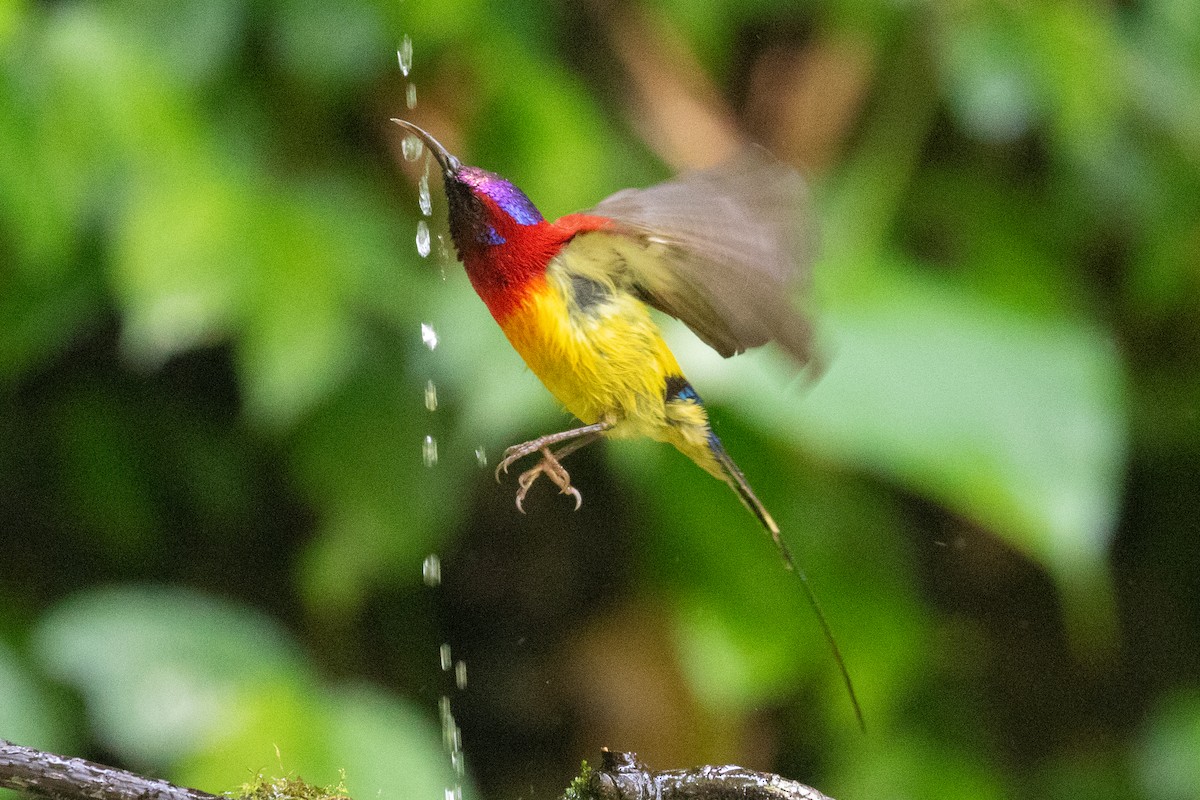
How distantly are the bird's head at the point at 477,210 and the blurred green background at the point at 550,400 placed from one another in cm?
57

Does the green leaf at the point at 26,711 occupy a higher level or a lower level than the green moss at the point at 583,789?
lower

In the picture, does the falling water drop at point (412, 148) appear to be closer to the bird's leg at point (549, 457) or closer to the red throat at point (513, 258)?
the red throat at point (513, 258)

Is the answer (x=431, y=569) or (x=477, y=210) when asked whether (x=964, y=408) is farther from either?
(x=477, y=210)

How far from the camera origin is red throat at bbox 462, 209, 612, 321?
0.85 meters

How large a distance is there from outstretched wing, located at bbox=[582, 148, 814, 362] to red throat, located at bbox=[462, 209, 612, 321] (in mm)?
29

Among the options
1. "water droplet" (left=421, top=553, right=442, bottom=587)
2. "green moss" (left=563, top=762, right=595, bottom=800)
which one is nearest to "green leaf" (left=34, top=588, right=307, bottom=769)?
"water droplet" (left=421, top=553, right=442, bottom=587)

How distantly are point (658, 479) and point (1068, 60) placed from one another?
96cm

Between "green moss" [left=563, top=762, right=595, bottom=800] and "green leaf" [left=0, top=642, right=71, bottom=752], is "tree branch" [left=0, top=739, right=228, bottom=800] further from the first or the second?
"green leaf" [left=0, top=642, right=71, bottom=752]

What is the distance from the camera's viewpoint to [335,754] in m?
1.86

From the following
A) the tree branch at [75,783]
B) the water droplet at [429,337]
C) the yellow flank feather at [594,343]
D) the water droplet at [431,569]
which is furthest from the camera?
the water droplet at [431,569]

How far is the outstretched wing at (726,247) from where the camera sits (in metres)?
0.83

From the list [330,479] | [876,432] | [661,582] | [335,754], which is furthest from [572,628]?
[876,432]

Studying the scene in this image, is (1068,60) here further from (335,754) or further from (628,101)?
(335,754)

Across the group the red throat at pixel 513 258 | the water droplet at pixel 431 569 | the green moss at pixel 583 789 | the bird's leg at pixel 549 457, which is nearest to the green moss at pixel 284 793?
the green moss at pixel 583 789
